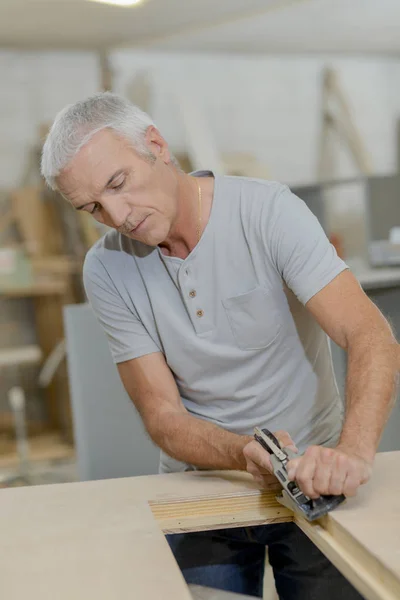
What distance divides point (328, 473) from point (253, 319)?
0.44m

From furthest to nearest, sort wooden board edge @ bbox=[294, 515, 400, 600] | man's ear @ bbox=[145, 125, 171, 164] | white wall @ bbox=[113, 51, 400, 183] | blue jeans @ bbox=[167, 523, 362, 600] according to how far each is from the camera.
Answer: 1. white wall @ bbox=[113, 51, 400, 183]
2. man's ear @ bbox=[145, 125, 171, 164]
3. blue jeans @ bbox=[167, 523, 362, 600]
4. wooden board edge @ bbox=[294, 515, 400, 600]

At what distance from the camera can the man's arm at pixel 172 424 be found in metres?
1.35

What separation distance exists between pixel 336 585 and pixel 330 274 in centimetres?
53

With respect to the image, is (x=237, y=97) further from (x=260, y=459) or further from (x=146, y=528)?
(x=146, y=528)

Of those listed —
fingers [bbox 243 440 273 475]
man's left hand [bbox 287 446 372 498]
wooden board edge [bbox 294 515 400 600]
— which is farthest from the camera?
fingers [bbox 243 440 273 475]

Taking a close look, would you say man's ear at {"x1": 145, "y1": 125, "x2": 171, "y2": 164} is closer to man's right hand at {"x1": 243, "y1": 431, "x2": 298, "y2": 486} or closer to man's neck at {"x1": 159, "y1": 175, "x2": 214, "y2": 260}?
man's neck at {"x1": 159, "y1": 175, "x2": 214, "y2": 260}

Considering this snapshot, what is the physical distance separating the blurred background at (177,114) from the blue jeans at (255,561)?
96.7 inches

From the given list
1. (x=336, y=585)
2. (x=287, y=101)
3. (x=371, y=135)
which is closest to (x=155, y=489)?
(x=336, y=585)

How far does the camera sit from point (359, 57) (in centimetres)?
651

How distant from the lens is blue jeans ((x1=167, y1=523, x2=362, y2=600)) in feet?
4.25

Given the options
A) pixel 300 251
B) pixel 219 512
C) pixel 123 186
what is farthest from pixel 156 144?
pixel 219 512

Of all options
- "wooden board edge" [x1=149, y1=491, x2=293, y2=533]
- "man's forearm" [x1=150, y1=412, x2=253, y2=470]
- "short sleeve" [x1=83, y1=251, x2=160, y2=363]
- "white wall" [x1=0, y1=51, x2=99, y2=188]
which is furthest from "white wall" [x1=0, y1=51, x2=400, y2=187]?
"wooden board edge" [x1=149, y1=491, x2=293, y2=533]

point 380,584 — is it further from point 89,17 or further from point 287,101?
point 287,101

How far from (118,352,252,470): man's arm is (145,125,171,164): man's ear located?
40cm
